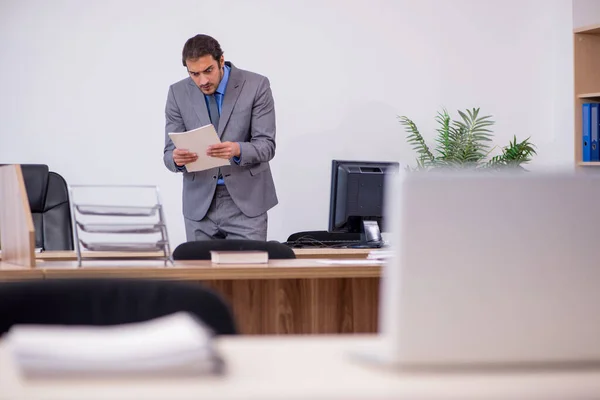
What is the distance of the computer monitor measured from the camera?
4336 mm

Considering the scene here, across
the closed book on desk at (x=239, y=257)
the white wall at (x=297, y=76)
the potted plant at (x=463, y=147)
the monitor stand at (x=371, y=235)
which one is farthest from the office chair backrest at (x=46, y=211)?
the potted plant at (x=463, y=147)

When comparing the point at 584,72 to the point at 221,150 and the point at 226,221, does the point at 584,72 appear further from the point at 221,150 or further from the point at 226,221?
the point at 221,150

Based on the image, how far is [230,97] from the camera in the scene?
4.34 metres

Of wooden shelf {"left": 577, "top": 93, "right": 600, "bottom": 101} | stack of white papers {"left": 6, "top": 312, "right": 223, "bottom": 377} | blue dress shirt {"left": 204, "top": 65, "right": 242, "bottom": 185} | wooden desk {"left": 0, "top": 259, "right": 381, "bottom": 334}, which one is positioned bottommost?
wooden desk {"left": 0, "top": 259, "right": 381, "bottom": 334}

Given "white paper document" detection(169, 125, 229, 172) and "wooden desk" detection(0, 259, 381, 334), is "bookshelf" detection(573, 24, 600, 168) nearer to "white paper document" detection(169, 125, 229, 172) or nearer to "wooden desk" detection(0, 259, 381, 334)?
"white paper document" detection(169, 125, 229, 172)

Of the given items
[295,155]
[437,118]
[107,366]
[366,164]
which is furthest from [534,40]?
[107,366]

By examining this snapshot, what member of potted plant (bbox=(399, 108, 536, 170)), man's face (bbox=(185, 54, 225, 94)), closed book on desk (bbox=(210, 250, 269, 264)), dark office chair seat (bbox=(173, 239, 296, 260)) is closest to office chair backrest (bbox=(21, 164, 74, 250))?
man's face (bbox=(185, 54, 225, 94))

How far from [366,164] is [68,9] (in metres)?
2.41

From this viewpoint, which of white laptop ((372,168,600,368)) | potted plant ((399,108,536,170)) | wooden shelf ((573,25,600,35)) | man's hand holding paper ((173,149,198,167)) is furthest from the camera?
potted plant ((399,108,536,170))

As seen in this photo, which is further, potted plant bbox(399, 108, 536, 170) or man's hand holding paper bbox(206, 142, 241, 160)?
potted plant bbox(399, 108, 536, 170)

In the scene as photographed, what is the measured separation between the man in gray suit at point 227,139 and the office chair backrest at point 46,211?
0.65 metres

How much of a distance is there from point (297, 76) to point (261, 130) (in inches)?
68.7

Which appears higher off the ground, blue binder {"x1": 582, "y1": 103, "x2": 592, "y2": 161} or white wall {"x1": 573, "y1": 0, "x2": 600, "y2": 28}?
white wall {"x1": 573, "y1": 0, "x2": 600, "y2": 28}

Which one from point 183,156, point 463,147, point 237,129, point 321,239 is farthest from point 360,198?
point 463,147
